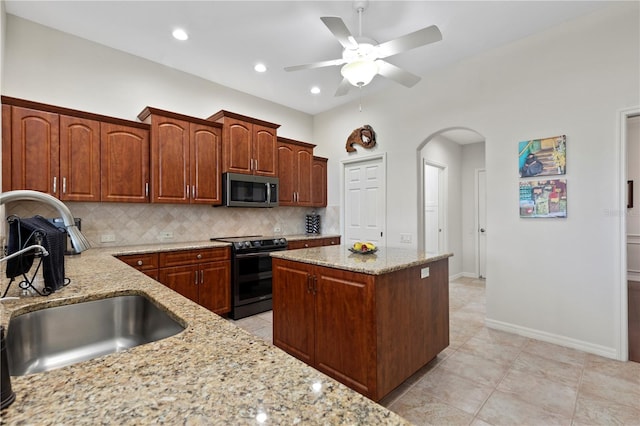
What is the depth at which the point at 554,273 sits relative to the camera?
9.55 feet

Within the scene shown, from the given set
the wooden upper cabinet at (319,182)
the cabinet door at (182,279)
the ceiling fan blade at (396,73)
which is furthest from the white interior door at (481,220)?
the cabinet door at (182,279)

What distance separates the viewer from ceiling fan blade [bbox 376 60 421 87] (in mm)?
2594

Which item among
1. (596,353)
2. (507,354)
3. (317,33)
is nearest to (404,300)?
(507,354)

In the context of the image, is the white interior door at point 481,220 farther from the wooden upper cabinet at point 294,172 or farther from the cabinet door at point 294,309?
the cabinet door at point 294,309

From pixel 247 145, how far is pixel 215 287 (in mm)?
1812

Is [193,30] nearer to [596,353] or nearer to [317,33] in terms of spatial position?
[317,33]

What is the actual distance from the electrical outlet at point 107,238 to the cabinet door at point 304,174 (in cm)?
241

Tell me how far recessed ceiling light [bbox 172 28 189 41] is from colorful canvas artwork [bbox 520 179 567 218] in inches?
145

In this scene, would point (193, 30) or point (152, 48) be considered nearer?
point (193, 30)

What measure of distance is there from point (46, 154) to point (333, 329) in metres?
2.92

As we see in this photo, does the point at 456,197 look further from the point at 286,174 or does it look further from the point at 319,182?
the point at 286,174

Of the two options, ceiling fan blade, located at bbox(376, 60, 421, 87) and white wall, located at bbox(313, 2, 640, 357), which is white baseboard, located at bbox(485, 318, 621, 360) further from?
ceiling fan blade, located at bbox(376, 60, 421, 87)

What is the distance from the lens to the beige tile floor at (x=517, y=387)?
72.9 inches

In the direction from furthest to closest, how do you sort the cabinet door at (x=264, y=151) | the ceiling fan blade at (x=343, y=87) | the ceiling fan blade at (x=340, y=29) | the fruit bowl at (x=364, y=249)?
the cabinet door at (x=264, y=151) < the ceiling fan blade at (x=343, y=87) < the fruit bowl at (x=364, y=249) < the ceiling fan blade at (x=340, y=29)
